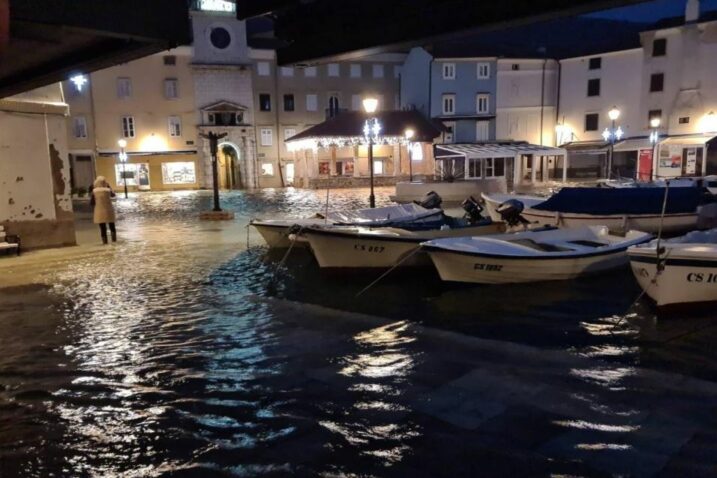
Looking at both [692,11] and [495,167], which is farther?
[495,167]

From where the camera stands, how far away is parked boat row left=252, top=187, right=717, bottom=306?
8953 millimetres

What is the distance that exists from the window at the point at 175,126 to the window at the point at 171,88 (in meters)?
1.74

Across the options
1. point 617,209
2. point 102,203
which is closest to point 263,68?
point 102,203

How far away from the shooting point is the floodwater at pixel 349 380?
4648 millimetres

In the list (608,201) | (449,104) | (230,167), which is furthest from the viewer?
(230,167)

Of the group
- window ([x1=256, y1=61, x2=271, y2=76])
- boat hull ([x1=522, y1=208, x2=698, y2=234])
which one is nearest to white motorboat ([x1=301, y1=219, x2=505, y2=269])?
boat hull ([x1=522, y1=208, x2=698, y2=234])

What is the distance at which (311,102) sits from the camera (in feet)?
174

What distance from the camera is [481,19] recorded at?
5.18 m

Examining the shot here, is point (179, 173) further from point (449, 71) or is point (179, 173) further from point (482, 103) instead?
point (482, 103)

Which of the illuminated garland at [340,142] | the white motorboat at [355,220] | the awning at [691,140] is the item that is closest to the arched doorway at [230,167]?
the illuminated garland at [340,142]

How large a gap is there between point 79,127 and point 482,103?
3394cm

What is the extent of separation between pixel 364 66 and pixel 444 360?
5018cm

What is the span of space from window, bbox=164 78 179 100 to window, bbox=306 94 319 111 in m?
11.6

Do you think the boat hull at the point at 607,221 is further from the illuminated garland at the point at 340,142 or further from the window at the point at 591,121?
the window at the point at 591,121
